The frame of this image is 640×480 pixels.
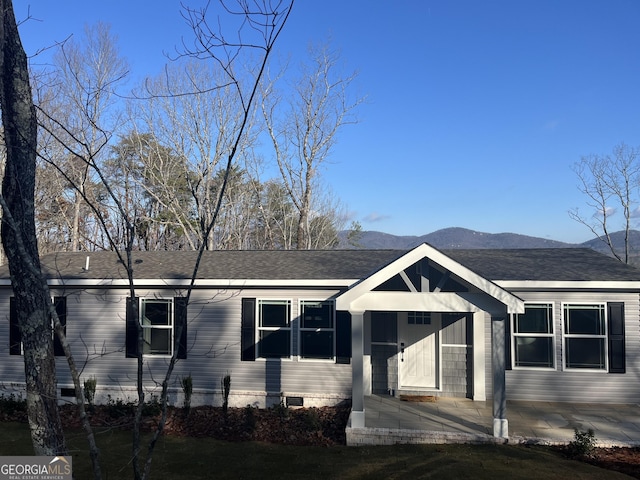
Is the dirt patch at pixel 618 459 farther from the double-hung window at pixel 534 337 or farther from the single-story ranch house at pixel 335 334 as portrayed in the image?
the double-hung window at pixel 534 337

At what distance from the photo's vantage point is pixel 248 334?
34.9 ft

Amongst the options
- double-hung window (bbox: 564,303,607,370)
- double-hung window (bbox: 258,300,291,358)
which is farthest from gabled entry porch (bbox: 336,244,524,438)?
double-hung window (bbox: 258,300,291,358)

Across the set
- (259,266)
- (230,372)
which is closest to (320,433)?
(230,372)

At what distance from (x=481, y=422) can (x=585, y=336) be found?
3.20 m

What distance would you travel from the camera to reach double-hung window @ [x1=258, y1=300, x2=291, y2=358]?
34.9 feet

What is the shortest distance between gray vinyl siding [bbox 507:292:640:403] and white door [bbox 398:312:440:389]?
5.36ft

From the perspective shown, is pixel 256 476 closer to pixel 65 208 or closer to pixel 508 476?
pixel 508 476

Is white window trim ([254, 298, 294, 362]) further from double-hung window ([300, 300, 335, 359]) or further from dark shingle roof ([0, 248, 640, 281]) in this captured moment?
dark shingle roof ([0, 248, 640, 281])

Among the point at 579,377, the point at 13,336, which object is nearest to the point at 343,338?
the point at 579,377

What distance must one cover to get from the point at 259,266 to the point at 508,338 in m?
5.87

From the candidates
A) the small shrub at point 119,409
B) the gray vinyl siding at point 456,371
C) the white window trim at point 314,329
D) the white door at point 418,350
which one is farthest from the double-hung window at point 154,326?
the gray vinyl siding at point 456,371

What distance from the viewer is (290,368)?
10531mm

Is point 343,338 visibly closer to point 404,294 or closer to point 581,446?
point 404,294

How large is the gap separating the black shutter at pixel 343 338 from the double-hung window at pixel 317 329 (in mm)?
146
